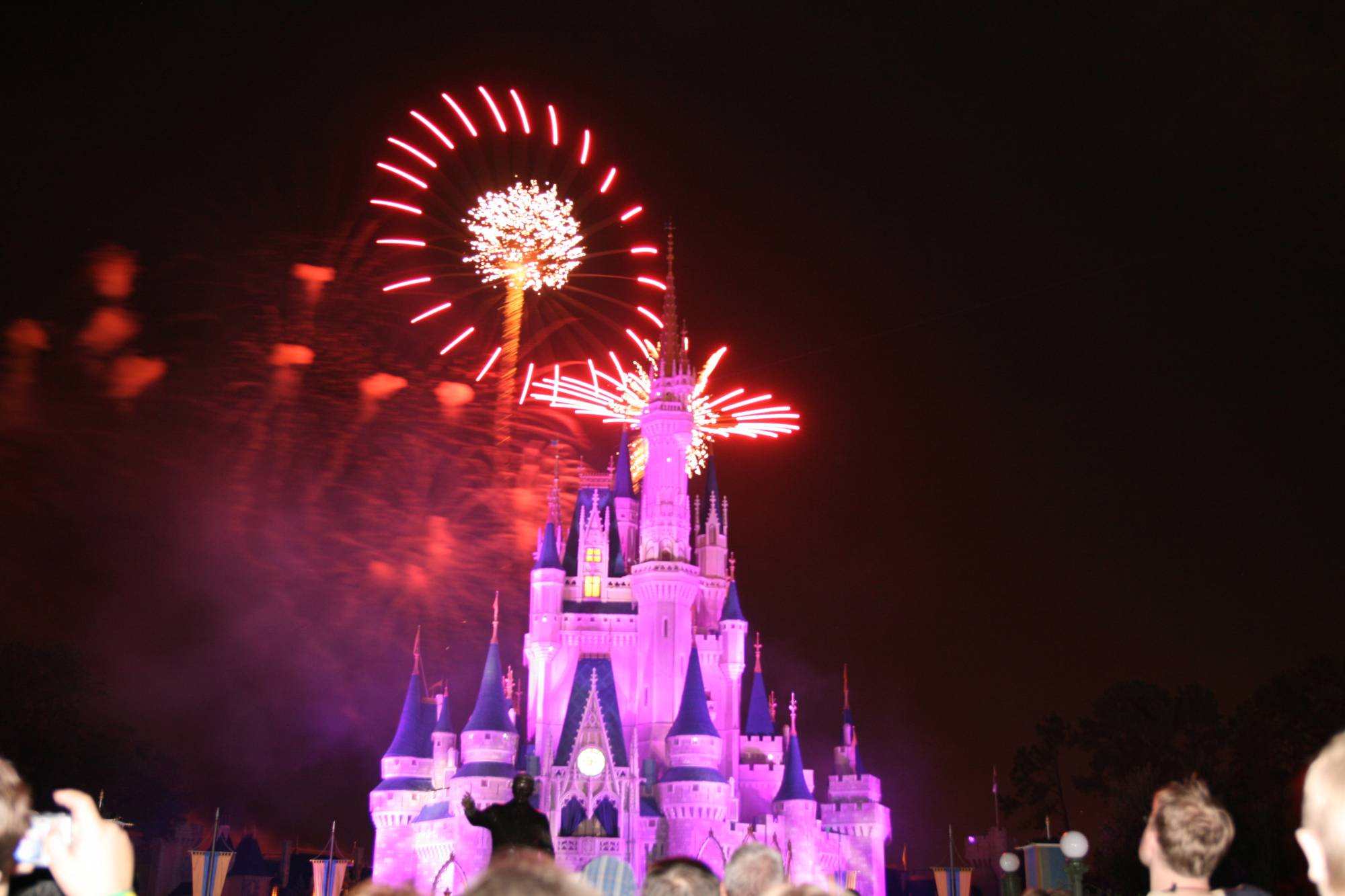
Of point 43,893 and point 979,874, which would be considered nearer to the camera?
point 43,893

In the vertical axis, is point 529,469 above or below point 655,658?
above

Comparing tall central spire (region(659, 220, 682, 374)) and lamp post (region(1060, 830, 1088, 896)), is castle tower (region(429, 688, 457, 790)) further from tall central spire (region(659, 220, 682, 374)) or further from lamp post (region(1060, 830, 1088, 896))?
lamp post (region(1060, 830, 1088, 896))

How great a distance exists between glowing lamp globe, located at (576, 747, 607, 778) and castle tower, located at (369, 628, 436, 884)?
8528 millimetres

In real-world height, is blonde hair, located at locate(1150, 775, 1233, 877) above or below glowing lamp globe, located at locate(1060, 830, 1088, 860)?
below

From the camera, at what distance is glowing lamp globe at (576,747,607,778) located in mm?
58250

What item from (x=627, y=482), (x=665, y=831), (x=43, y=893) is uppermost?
(x=627, y=482)

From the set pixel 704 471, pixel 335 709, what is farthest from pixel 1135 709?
pixel 335 709

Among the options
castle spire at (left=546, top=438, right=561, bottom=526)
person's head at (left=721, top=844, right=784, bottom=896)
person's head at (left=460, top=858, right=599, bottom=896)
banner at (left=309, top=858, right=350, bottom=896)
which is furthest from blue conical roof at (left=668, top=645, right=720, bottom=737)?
person's head at (left=460, top=858, right=599, bottom=896)

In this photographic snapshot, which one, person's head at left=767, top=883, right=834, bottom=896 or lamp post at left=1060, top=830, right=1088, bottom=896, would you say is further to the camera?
lamp post at left=1060, top=830, right=1088, bottom=896

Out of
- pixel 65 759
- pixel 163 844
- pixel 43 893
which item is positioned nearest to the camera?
pixel 43 893

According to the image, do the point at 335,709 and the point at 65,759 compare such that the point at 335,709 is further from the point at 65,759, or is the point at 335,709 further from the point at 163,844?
the point at 65,759

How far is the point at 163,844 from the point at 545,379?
3203 centimetres

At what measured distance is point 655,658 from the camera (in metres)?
64.1

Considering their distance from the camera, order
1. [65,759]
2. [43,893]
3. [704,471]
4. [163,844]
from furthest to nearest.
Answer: [704,471] → [163,844] → [65,759] → [43,893]
